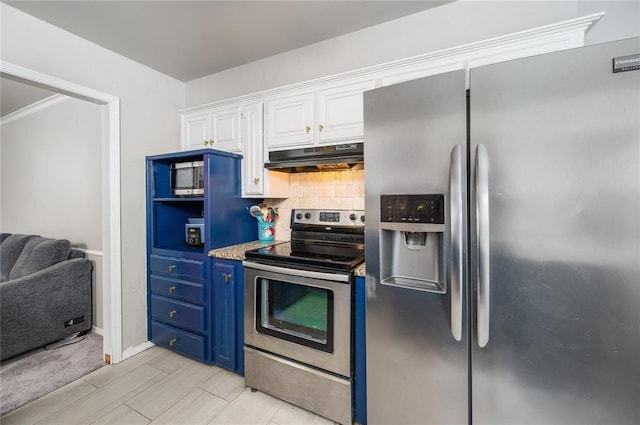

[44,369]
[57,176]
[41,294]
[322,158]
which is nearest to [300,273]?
[322,158]

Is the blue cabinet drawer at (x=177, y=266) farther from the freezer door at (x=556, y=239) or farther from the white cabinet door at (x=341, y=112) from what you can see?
the freezer door at (x=556, y=239)

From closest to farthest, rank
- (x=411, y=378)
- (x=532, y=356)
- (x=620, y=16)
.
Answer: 1. (x=532, y=356)
2. (x=411, y=378)
3. (x=620, y=16)

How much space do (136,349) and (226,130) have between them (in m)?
2.10

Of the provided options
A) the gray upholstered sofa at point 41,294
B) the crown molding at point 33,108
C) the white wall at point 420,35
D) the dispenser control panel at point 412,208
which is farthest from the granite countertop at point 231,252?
the crown molding at point 33,108

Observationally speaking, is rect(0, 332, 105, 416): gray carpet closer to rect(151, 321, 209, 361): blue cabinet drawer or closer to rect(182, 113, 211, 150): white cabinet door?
rect(151, 321, 209, 361): blue cabinet drawer

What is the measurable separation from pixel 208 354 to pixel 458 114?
2.33 metres

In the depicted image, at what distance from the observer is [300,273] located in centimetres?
160

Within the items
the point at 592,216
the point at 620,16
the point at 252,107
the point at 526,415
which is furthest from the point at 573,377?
the point at 252,107

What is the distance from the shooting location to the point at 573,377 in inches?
37.7

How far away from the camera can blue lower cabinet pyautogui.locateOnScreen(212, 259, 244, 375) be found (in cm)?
196

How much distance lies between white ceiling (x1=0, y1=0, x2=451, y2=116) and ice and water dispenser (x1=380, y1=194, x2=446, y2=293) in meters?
1.47

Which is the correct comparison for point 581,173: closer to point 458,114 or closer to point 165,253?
point 458,114

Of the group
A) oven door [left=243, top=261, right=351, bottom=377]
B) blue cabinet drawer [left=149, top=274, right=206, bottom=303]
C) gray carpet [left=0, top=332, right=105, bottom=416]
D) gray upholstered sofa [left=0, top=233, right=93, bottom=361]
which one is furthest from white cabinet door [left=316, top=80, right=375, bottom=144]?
gray upholstered sofa [left=0, top=233, right=93, bottom=361]

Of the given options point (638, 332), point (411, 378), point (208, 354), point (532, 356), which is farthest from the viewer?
point (208, 354)
